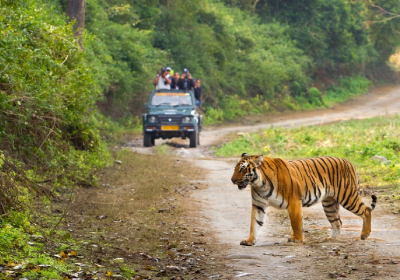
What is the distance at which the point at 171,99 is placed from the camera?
78.4ft

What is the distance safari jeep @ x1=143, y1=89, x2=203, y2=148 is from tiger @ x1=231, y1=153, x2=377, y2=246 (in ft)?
46.4

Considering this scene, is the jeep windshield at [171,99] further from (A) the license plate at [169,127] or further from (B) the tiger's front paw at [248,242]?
(B) the tiger's front paw at [248,242]

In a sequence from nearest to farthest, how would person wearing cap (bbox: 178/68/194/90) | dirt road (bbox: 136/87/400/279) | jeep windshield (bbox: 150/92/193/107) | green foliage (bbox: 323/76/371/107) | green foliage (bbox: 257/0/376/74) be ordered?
dirt road (bbox: 136/87/400/279)
jeep windshield (bbox: 150/92/193/107)
person wearing cap (bbox: 178/68/194/90)
green foliage (bbox: 323/76/371/107)
green foliage (bbox: 257/0/376/74)

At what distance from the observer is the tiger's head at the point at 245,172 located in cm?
832

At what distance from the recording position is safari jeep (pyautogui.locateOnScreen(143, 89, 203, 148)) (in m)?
23.2

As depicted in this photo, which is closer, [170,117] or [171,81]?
[170,117]

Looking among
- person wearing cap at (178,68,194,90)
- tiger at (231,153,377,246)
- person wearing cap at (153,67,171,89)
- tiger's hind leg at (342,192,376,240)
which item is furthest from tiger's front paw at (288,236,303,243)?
person wearing cap at (178,68,194,90)

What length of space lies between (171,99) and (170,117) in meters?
0.93

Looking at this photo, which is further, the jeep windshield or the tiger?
the jeep windshield

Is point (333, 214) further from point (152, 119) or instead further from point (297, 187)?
point (152, 119)

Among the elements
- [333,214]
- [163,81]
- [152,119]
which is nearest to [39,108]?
[333,214]

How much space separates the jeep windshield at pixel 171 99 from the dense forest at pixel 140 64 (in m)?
1.85

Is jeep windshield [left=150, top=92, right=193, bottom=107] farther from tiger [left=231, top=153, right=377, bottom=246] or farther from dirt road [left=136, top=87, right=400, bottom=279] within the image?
tiger [left=231, top=153, right=377, bottom=246]

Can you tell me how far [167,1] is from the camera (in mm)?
36844
